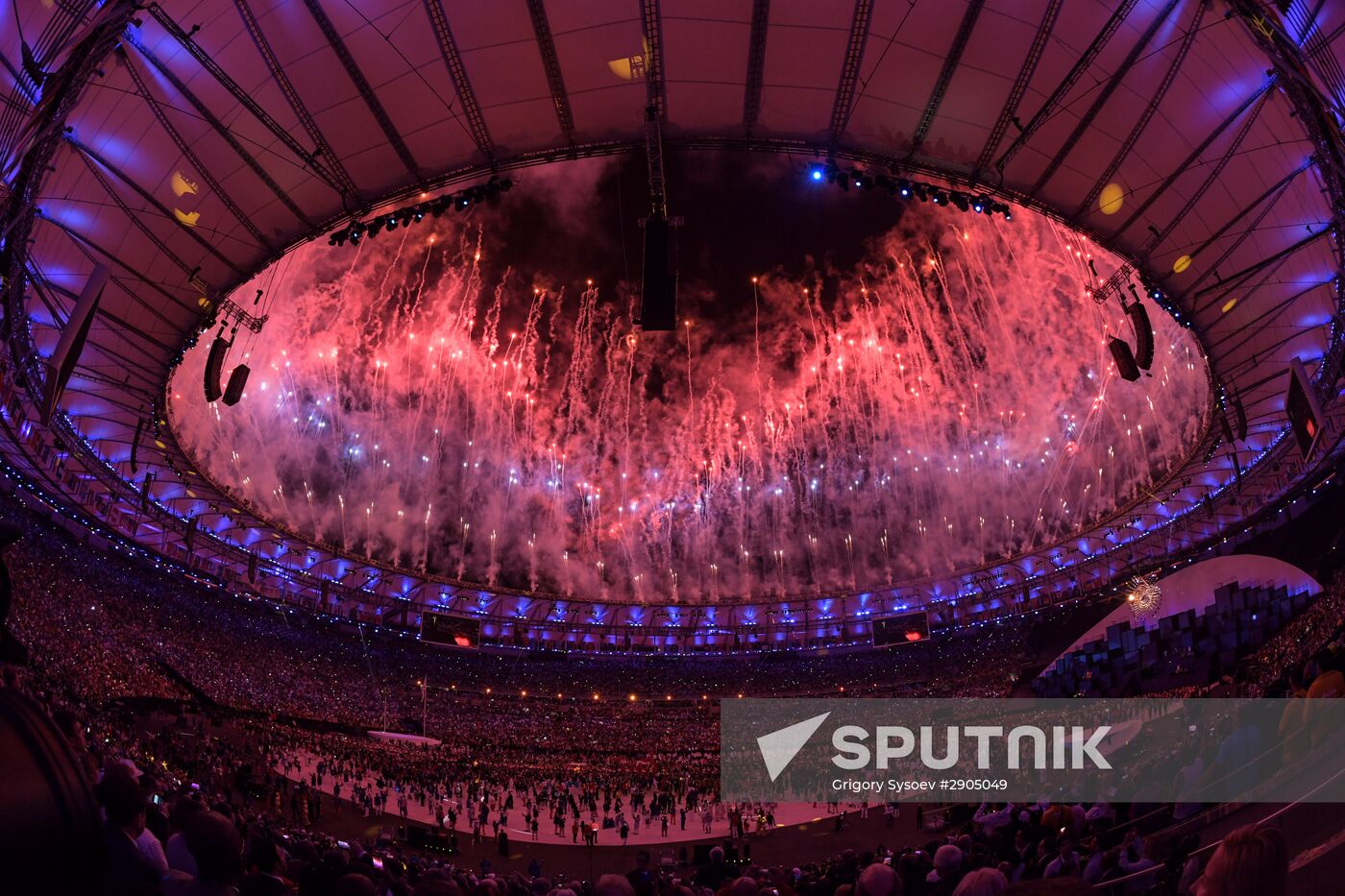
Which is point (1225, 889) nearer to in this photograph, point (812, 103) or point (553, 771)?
point (812, 103)

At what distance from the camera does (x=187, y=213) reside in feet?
68.8

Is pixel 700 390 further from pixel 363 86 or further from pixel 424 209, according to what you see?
pixel 363 86

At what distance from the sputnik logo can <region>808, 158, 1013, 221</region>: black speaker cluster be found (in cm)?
2627

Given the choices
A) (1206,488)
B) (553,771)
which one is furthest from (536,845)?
(1206,488)

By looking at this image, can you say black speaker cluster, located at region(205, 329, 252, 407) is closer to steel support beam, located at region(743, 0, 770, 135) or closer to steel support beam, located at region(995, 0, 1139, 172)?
steel support beam, located at region(743, 0, 770, 135)

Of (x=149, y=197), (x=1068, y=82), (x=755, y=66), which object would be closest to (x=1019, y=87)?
(x=1068, y=82)

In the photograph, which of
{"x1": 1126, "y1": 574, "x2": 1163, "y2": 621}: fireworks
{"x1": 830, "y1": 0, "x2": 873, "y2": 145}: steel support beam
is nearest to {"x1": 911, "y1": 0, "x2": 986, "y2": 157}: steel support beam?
{"x1": 830, "y1": 0, "x2": 873, "y2": 145}: steel support beam

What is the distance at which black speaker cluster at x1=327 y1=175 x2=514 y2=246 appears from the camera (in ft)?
70.7

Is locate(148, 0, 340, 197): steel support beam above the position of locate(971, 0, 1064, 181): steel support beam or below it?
below

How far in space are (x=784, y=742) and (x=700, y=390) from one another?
1724 centimetres

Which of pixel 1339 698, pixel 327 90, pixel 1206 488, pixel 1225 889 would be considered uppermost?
pixel 327 90

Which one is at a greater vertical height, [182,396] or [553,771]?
[182,396]

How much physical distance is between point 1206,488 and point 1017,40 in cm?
2637

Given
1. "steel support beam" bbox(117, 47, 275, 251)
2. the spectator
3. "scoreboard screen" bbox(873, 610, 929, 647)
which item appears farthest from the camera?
"scoreboard screen" bbox(873, 610, 929, 647)
